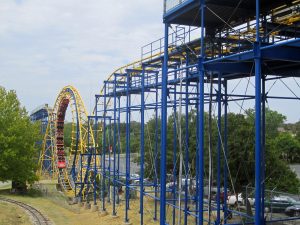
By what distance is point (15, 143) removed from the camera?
115 feet

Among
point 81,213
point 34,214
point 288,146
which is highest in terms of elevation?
point 288,146

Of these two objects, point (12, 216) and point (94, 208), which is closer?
point (12, 216)

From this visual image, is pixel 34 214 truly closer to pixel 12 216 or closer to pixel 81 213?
pixel 12 216

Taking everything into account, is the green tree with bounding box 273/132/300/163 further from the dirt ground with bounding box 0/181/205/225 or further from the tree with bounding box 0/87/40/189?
the tree with bounding box 0/87/40/189

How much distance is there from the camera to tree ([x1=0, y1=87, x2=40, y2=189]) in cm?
3444

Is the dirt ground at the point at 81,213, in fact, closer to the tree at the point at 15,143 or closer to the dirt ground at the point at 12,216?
the dirt ground at the point at 12,216

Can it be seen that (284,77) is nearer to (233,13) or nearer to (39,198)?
(233,13)

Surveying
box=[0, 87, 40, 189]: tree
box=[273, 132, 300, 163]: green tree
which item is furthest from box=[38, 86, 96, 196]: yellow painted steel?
box=[273, 132, 300, 163]: green tree

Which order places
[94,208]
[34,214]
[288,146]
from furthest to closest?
1. [288,146]
2. [94,208]
3. [34,214]

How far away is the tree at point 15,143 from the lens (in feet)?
113

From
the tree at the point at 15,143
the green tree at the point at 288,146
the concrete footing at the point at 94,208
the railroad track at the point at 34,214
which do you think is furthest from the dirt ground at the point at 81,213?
the green tree at the point at 288,146

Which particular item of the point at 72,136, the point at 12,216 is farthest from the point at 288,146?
the point at 12,216

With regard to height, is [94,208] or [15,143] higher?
[15,143]

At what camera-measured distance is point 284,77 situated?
1452cm
